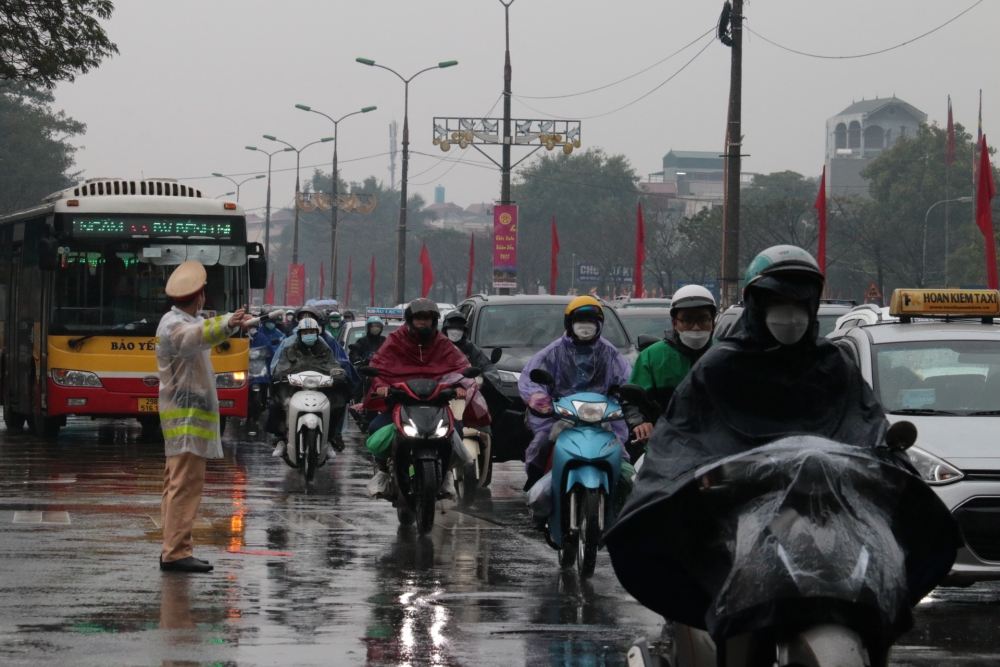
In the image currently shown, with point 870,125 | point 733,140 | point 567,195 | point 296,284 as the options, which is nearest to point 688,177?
point 870,125

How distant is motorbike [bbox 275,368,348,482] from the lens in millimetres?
13828

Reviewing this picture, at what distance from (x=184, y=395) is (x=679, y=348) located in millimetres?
2792

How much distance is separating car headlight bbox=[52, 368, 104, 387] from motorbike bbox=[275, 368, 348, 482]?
144 inches

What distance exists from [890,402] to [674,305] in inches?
56.5

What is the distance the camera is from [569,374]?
30.4ft

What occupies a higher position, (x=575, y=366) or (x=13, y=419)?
(x=575, y=366)

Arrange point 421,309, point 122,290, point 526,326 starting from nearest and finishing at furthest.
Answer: point 421,309 < point 526,326 < point 122,290

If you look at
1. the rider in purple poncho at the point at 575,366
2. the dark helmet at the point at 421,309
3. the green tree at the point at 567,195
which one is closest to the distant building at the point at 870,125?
the green tree at the point at 567,195

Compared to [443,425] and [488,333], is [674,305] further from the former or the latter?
[488,333]

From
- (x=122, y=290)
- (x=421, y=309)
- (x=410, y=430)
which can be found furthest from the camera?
(x=122, y=290)

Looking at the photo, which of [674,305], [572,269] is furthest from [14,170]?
[674,305]

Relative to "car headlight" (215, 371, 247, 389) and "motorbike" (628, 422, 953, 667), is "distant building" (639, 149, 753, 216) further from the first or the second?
"motorbike" (628, 422, 953, 667)

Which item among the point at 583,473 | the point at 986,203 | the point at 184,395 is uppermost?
the point at 986,203

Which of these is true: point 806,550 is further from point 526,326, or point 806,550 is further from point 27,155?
point 27,155
